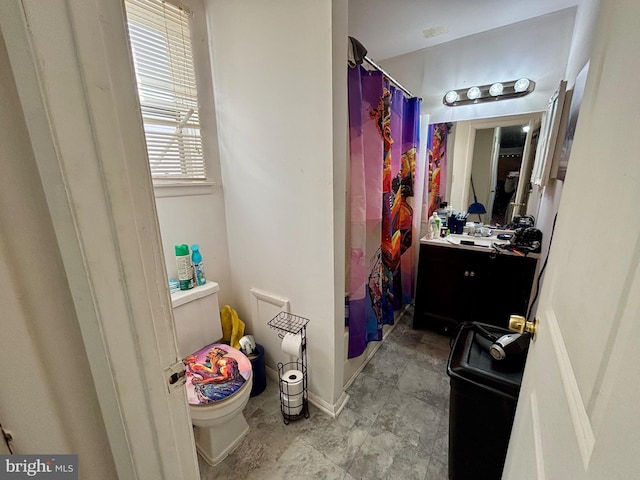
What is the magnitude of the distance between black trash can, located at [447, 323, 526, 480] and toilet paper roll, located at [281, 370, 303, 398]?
78 centimetres

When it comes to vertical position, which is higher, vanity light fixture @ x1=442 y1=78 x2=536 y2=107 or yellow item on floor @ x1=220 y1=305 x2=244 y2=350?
vanity light fixture @ x1=442 y1=78 x2=536 y2=107

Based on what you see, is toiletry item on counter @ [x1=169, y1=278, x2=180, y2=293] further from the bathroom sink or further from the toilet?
the bathroom sink

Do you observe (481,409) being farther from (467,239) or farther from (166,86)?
(166,86)

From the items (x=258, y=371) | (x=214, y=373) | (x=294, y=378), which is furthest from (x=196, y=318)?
(x=294, y=378)

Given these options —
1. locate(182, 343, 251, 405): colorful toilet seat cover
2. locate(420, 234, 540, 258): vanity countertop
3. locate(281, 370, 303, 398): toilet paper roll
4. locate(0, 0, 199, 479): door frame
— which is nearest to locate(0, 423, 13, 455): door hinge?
locate(0, 0, 199, 479): door frame

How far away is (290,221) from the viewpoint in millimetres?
1446

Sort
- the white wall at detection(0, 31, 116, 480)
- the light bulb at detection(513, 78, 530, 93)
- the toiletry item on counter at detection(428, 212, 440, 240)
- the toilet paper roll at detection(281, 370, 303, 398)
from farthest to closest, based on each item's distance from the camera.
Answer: the toiletry item on counter at detection(428, 212, 440, 240), the light bulb at detection(513, 78, 530, 93), the toilet paper roll at detection(281, 370, 303, 398), the white wall at detection(0, 31, 116, 480)

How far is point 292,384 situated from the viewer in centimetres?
143

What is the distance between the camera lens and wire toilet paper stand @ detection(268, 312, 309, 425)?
4.75 feet

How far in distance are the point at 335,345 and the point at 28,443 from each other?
1175mm

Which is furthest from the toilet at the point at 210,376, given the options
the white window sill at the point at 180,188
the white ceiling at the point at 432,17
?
the white ceiling at the point at 432,17

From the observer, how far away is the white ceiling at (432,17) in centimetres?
157

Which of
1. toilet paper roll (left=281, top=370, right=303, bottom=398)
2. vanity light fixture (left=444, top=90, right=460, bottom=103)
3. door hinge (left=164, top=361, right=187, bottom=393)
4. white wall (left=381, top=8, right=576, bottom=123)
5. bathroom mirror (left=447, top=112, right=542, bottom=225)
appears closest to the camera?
door hinge (left=164, top=361, right=187, bottom=393)

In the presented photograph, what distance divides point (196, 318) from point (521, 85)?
2.72 m
